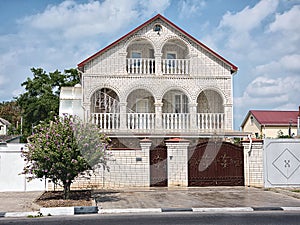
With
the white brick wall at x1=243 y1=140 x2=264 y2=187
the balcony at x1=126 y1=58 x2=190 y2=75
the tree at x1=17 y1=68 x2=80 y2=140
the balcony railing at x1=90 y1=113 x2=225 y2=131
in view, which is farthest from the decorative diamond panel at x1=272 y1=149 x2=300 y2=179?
the tree at x1=17 y1=68 x2=80 y2=140

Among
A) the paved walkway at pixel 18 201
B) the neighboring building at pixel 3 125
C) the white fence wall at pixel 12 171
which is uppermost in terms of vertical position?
the neighboring building at pixel 3 125

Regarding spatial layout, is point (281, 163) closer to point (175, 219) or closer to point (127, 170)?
point (127, 170)

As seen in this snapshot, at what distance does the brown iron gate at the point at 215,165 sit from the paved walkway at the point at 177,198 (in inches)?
24.8

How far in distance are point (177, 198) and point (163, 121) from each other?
28.0ft

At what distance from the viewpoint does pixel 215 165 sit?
16.3 metres

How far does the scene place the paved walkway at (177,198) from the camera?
11.7 m

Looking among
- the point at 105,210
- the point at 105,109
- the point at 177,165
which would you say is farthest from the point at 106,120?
the point at 105,210

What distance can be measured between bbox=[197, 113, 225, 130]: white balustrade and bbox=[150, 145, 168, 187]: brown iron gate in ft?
19.0

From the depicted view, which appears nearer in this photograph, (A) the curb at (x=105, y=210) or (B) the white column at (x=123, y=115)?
(A) the curb at (x=105, y=210)

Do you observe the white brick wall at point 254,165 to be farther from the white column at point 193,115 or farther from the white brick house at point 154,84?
the white column at point 193,115

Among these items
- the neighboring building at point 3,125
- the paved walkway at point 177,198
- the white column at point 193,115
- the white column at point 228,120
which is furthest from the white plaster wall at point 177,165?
the neighboring building at point 3,125

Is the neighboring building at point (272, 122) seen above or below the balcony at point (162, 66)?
below

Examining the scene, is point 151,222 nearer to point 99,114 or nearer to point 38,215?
point 38,215

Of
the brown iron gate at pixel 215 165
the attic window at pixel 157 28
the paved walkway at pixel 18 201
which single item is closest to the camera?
the paved walkway at pixel 18 201
